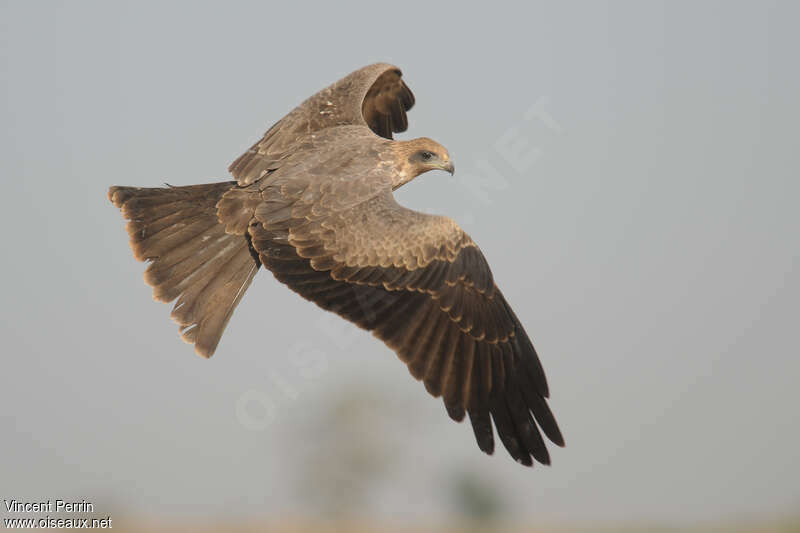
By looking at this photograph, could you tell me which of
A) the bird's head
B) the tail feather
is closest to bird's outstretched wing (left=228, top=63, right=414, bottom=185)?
the tail feather

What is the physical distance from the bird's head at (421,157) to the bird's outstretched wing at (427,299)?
0.99 metres

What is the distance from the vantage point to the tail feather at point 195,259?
8820 millimetres

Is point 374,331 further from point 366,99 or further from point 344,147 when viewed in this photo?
point 366,99

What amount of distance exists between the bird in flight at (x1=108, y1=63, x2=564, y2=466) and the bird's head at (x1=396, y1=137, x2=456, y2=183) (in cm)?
1

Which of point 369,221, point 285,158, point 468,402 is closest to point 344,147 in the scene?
point 285,158

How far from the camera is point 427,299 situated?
26.0ft

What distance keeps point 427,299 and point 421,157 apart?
1.73 metres

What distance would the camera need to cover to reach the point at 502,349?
8008 millimetres

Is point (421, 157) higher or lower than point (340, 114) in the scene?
lower

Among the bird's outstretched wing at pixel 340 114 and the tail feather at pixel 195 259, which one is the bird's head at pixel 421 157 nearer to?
the bird's outstretched wing at pixel 340 114

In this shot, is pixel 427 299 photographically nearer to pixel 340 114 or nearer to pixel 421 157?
pixel 421 157

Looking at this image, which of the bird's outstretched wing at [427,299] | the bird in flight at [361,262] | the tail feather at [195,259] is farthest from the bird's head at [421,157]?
the tail feather at [195,259]

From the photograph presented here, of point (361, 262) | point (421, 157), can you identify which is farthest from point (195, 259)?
point (421, 157)

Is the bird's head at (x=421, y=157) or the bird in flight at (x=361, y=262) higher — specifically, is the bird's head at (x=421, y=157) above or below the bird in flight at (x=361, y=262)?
above
